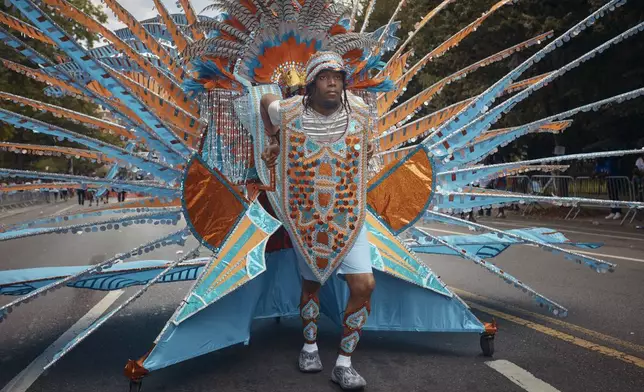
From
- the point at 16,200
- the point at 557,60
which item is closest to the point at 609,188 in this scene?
the point at 557,60

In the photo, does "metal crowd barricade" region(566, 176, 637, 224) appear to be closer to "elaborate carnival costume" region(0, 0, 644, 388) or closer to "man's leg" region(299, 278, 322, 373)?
"elaborate carnival costume" region(0, 0, 644, 388)

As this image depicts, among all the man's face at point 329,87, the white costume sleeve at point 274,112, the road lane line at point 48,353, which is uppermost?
the man's face at point 329,87

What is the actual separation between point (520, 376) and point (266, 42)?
253 cm

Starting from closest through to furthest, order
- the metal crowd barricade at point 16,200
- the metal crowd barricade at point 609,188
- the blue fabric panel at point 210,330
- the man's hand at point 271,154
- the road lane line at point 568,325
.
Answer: the blue fabric panel at point 210,330
the man's hand at point 271,154
the road lane line at point 568,325
the metal crowd barricade at point 609,188
the metal crowd barricade at point 16,200

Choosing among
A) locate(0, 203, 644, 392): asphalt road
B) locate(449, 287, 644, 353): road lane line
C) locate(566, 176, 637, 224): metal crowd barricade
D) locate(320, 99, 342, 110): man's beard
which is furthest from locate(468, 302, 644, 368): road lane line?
locate(566, 176, 637, 224): metal crowd barricade

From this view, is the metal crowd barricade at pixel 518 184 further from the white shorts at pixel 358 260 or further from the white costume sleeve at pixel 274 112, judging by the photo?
the white costume sleeve at pixel 274 112

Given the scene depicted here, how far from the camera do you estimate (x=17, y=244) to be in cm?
1140

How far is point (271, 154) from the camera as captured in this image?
3.47 meters

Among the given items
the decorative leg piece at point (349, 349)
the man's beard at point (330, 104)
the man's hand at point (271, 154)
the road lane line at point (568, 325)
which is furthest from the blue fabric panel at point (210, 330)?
the road lane line at point (568, 325)

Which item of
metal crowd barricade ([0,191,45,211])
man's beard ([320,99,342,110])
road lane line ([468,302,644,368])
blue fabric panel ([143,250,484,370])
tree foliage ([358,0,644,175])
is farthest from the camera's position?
metal crowd barricade ([0,191,45,211])

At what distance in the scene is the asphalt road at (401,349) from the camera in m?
3.43

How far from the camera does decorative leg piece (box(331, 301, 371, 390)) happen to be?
328 cm

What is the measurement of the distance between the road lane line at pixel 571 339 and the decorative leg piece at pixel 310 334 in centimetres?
181

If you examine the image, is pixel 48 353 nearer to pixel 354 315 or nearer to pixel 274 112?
pixel 354 315
